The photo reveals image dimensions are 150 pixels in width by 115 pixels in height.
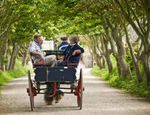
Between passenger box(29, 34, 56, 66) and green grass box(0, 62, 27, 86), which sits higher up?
passenger box(29, 34, 56, 66)

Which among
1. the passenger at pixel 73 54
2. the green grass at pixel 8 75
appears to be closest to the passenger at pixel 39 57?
the passenger at pixel 73 54

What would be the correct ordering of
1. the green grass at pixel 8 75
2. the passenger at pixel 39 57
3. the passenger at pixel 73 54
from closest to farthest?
the passenger at pixel 39 57
the passenger at pixel 73 54
the green grass at pixel 8 75

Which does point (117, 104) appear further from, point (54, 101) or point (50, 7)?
point (50, 7)

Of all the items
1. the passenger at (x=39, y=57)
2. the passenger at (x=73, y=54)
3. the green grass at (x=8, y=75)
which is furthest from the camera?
the green grass at (x=8, y=75)

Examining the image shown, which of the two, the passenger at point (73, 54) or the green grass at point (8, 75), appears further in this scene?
the green grass at point (8, 75)

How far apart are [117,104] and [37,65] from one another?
3251 mm

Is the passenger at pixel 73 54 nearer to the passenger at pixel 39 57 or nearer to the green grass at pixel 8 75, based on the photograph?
the passenger at pixel 39 57

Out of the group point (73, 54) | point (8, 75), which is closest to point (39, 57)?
point (73, 54)

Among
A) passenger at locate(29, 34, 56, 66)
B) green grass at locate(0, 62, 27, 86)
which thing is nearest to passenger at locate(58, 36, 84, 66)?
passenger at locate(29, 34, 56, 66)

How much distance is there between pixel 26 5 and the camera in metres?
30.7

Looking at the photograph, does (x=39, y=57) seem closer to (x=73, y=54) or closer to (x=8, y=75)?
(x=73, y=54)

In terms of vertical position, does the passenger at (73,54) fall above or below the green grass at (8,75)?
above

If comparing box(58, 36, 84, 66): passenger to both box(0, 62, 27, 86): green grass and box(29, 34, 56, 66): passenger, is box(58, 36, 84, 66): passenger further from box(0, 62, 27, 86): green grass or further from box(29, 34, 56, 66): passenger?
box(0, 62, 27, 86): green grass

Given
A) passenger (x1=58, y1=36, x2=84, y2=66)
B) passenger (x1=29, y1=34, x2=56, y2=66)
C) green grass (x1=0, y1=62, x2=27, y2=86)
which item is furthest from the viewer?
green grass (x1=0, y1=62, x2=27, y2=86)
